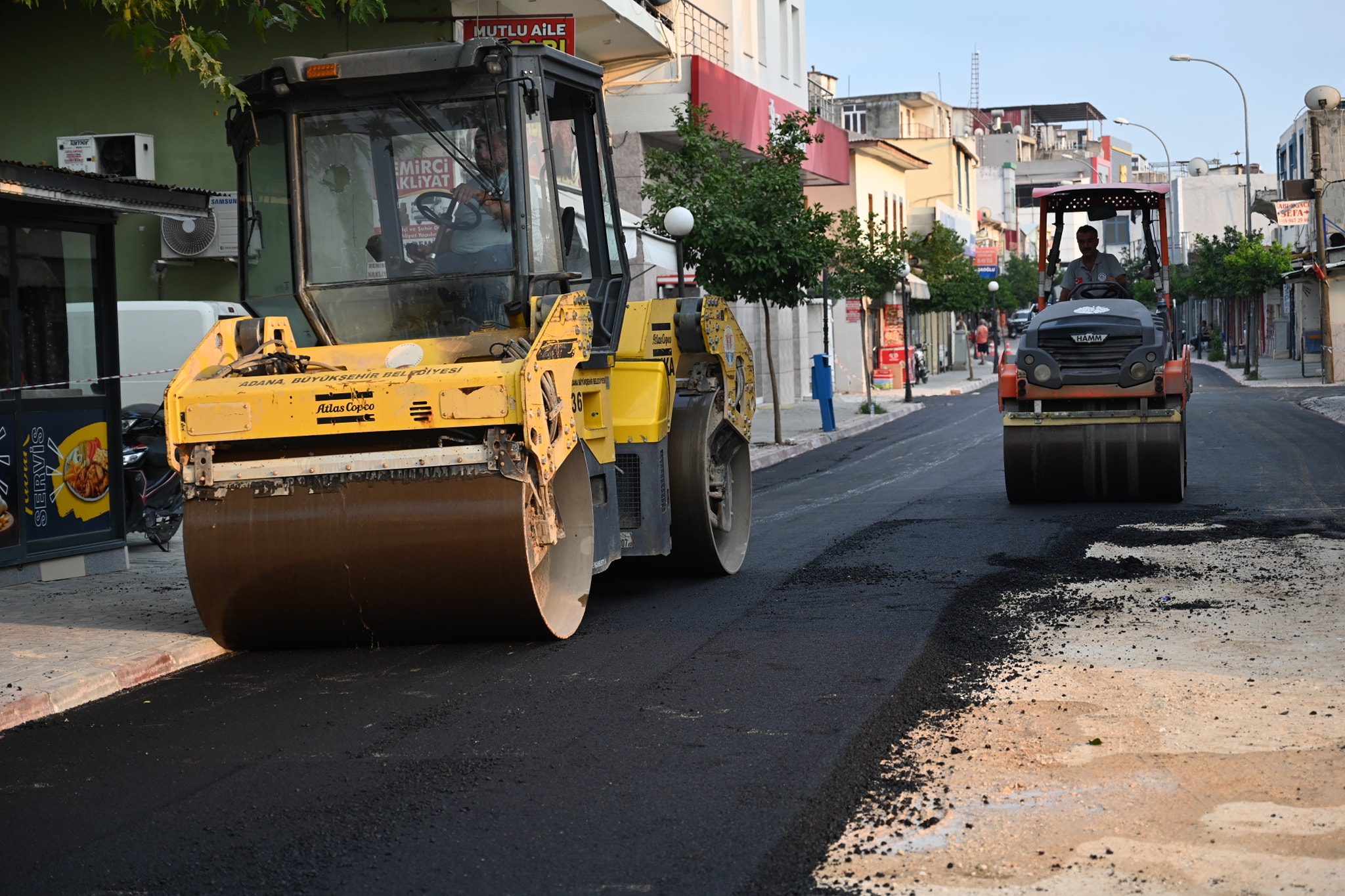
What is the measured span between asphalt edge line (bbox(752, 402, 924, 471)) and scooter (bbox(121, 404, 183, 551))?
9.60m

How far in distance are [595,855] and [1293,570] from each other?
6807mm

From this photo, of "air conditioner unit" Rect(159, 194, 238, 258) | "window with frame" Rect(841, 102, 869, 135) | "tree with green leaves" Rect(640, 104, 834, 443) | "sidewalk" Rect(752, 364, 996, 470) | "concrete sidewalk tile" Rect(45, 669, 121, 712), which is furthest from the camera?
"window with frame" Rect(841, 102, 869, 135)

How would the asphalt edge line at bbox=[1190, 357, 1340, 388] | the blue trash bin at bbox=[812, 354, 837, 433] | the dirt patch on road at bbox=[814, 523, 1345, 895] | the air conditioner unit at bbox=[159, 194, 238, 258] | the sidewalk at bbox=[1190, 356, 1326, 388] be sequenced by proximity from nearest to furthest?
the dirt patch on road at bbox=[814, 523, 1345, 895]
the air conditioner unit at bbox=[159, 194, 238, 258]
the blue trash bin at bbox=[812, 354, 837, 433]
the asphalt edge line at bbox=[1190, 357, 1340, 388]
the sidewalk at bbox=[1190, 356, 1326, 388]

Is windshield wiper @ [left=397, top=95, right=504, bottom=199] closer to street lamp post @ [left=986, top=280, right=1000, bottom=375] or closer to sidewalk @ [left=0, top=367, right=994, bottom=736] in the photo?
sidewalk @ [left=0, top=367, right=994, bottom=736]

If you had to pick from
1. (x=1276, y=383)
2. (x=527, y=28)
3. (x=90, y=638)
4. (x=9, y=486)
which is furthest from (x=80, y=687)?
(x=1276, y=383)

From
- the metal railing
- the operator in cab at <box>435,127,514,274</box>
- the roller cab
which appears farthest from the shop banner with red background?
the operator in cab at <box>435,127,514,274</box>

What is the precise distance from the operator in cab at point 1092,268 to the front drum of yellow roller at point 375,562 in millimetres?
8539

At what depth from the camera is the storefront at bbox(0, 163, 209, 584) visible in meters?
11.1

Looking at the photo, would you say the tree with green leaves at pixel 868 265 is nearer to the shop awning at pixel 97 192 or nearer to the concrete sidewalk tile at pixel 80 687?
the shop awning at pixel 97 192

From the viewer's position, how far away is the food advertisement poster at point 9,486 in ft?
36.0

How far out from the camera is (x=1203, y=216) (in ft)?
336

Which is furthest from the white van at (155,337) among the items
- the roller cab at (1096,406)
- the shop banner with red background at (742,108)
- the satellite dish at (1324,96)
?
the satellite dish at (1324,96)

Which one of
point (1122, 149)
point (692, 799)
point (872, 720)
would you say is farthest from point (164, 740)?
point (1122, 149)

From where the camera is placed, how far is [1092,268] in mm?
14914
